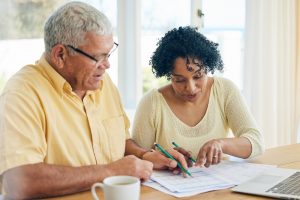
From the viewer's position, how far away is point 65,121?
1.56m

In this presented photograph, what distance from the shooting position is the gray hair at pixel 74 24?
151 centimetres

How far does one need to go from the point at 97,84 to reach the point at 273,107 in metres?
2.26

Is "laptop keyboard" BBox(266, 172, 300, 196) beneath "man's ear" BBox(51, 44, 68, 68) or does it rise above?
beneath

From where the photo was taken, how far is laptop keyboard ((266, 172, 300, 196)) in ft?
4.37

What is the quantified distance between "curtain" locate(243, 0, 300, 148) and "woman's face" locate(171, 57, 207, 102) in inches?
64.9

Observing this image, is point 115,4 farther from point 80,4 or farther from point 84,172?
point 84,172

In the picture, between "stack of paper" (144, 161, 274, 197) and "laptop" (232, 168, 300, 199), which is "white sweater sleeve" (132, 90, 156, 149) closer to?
"stack of paper" (144, 161, 274, 197)

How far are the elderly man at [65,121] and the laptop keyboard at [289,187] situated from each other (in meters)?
0.35

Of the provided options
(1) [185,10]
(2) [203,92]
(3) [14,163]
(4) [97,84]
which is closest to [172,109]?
(2) [203,92]

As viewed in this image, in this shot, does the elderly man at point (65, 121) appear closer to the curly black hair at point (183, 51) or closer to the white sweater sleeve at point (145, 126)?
the white sweater sleeve at point (145, 126)

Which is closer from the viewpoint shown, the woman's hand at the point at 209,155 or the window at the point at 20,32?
the woman's hand at the point at 209,155

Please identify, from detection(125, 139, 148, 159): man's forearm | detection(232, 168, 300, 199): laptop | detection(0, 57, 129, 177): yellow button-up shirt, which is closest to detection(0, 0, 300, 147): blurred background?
detection(125, 139, 148, 159): man's forearm

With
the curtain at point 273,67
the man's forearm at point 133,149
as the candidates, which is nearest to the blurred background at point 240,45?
the curtain at point 273,67

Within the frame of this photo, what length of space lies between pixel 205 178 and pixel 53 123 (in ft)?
1.77
